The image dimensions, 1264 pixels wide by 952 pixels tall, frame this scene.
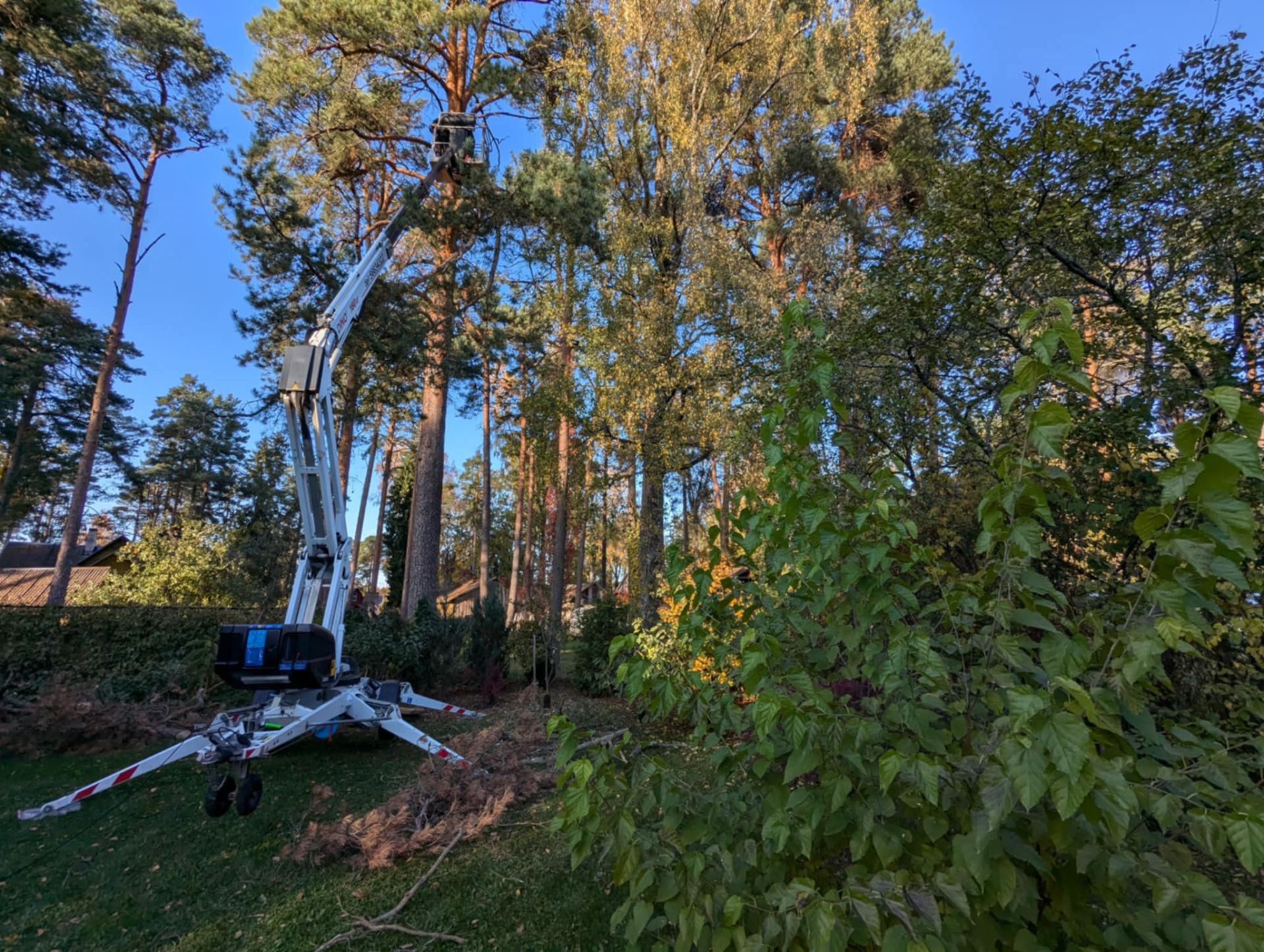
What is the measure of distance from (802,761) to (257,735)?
449 centimetres

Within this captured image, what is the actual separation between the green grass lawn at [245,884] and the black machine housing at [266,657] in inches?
38.7

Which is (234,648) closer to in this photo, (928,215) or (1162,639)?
(1162,639)

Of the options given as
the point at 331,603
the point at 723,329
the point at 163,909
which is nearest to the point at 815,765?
the point at 163,909

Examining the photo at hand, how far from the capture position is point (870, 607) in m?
1.61

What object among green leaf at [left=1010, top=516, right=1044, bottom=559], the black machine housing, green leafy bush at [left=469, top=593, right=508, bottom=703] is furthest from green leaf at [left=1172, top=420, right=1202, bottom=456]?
green leafy bush at [left=469, top=593, right=508, bottom=703]

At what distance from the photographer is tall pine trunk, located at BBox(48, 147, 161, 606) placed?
13.2m

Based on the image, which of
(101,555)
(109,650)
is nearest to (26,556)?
(101,555)

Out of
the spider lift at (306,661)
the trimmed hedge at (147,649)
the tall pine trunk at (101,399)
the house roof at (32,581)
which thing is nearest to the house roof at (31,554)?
the house roof at (32,581)

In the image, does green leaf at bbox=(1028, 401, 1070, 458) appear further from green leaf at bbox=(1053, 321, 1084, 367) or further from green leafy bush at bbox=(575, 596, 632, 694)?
green leafy bush at bbox=(575, 596, 632, 694)

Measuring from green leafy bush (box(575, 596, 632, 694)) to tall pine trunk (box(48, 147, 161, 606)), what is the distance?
11.0 m

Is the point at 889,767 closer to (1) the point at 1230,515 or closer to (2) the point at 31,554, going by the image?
(1) the point at 1230,515

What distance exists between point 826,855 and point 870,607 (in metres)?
0.83

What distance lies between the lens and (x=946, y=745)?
1533 millimetres

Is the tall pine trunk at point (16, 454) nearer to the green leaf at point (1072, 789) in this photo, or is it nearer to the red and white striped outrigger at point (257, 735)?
the red and white striped outrigger at point (257, 735)
